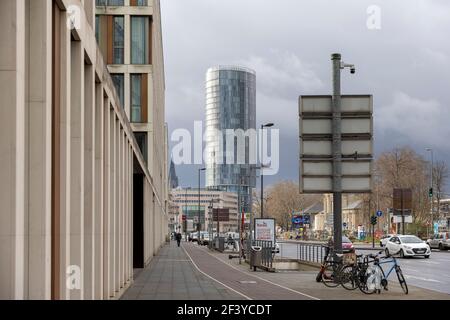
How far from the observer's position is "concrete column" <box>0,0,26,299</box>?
6.72 m

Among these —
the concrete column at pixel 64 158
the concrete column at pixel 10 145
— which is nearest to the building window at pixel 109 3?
the concrete column at pixel 64 158

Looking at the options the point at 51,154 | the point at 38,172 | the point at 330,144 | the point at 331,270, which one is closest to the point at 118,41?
the point at 330,144

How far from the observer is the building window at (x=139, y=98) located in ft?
141

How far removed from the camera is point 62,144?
910cm

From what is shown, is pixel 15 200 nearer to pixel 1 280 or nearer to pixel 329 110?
pixel 1 280

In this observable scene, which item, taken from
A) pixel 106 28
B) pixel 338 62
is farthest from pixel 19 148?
pixel 106 28

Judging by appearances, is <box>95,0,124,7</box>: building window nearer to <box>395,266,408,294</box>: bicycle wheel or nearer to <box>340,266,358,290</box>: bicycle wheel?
<box>340,266,358,290</box>: bicycle wheel

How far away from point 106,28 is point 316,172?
1093 inches

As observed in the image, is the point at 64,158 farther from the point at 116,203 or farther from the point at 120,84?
the point at 120,84

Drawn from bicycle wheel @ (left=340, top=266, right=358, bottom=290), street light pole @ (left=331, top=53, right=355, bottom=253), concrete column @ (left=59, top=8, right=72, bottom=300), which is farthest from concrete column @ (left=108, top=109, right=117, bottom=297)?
concrete column @ (left=59, top=8, right=72, bottom=300)

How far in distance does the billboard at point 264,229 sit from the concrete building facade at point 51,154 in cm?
2251

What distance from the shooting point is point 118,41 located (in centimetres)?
4416

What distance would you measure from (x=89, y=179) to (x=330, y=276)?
11.1m

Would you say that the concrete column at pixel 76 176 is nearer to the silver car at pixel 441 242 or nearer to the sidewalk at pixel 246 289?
the sidewalk at pixel 246 289
